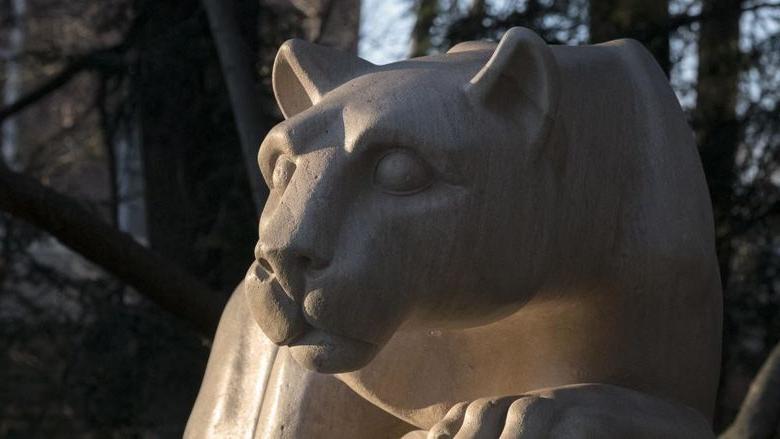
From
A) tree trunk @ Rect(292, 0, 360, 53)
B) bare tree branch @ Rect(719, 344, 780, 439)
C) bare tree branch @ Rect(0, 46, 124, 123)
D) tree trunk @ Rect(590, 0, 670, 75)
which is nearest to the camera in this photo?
bare tree branch @ Rect(719, 344, 780, 439)

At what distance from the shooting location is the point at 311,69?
1495 mm

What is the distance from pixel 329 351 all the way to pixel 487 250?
194 millimetres

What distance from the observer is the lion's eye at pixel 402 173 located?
131 centimetres

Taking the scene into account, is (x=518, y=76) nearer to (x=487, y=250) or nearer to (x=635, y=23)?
(x=487, y=250)

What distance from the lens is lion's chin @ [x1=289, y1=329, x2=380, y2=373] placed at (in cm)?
131

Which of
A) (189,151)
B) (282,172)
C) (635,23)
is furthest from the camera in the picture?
(189,151)

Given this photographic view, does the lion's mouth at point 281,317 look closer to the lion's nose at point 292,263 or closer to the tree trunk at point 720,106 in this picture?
the lion's nose at point 292,263

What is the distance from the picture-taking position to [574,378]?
149cm

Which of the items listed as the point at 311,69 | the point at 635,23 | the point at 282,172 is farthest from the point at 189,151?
the point at 282,172

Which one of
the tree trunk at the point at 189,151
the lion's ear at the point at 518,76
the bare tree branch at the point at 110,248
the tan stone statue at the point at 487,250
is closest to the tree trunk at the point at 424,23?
the tree trunk at the point at 189,151

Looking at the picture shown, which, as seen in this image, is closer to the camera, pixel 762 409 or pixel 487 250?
pixel 487 250

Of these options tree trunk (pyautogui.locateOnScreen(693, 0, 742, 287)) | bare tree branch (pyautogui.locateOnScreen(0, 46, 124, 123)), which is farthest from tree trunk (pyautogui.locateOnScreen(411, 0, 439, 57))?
bare tree branch (pyautogui.locateOnScreen(0, 46, 124, 123))

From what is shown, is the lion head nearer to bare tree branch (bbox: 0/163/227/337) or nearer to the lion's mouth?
the lion's mouth

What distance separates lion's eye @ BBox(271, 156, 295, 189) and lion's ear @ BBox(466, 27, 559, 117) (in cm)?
20
